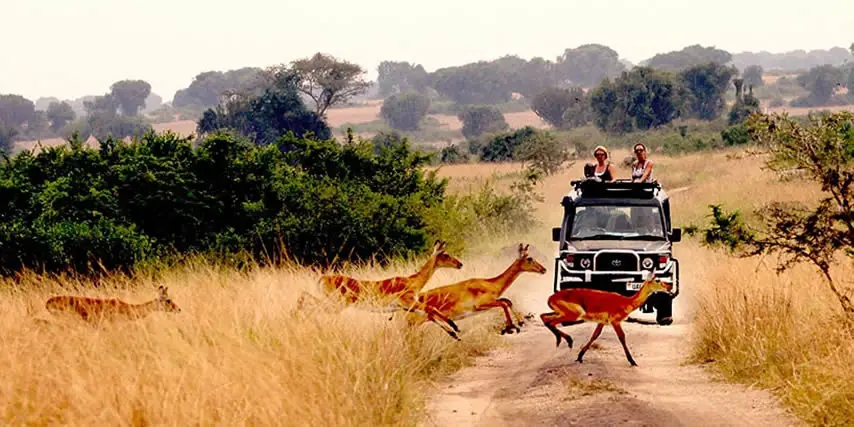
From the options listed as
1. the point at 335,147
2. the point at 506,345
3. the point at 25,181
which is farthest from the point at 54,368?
the point at 335,147

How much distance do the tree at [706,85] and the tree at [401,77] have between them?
7630 cm

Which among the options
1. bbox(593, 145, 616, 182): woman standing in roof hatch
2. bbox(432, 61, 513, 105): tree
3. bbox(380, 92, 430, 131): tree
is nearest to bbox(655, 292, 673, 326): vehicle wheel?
bbox(593, 145, 616, 182): woman standing in roof hatch

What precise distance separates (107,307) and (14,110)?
427 ft

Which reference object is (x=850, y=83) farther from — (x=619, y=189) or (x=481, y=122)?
(x=619, y=189)

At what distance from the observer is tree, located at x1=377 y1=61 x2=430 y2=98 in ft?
598

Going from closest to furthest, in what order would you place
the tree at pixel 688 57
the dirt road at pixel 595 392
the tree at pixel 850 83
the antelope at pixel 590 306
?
the dirt road at pixel 595 392
the antelope at pixel 590 306
the tree at pixel 850 83
the tree at pixel 688 57

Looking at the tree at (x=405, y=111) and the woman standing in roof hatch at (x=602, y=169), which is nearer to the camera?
the woman standing in roof hatch at (x=602, y=169)

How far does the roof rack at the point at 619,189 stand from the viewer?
14812 millimetres

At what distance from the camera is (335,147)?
24.7 metres

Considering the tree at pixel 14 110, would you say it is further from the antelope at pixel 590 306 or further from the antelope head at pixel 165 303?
the antelope at pixel 590 306

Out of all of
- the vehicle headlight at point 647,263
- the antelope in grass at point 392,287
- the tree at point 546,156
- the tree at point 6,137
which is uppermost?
the antelope in grass at point 392,287

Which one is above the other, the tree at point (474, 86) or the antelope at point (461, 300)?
the antelope at point (461, 300)

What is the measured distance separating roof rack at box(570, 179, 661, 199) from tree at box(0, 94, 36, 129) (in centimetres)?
12606

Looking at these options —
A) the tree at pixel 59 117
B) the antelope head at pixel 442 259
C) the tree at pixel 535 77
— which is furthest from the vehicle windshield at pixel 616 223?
the tree at pixel 535 77
